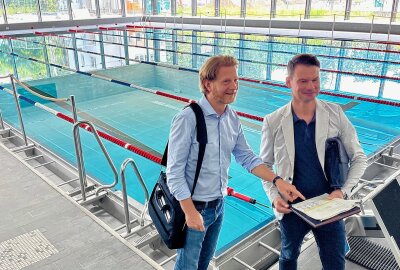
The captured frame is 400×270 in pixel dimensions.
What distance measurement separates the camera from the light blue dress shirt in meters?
1.56

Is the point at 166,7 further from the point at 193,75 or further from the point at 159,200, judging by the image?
the point at 159,200

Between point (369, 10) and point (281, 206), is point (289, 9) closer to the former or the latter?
point (369, 10)

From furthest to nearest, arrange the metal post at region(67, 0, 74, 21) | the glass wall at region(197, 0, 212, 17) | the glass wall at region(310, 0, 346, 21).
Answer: the glass wall at region(197, 0, 212, 17), the metal post at region(67, 0, 74, 21), the glass wall at region(310, 0, 346, 21)

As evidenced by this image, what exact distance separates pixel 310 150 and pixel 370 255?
128 cm

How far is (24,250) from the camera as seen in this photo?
8.03ft

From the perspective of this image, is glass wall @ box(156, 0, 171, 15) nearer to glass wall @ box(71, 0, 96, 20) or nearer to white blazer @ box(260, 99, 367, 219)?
glass wall @ box(71, 0, 96, 20)

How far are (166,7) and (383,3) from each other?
1351cm

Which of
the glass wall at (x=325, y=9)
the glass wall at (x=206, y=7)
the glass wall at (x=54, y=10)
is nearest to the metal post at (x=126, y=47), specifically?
the glass wall at (x=54, y=10)

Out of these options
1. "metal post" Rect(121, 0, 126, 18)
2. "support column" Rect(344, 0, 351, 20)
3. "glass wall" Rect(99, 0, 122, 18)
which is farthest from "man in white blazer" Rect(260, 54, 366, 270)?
"metal post" Rect(121, 0, 126, 18)

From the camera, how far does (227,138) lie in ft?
5.64

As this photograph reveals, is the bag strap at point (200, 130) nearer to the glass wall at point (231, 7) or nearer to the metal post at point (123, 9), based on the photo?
the glass wall at point (231, 7)

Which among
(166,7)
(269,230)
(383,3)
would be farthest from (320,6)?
(269,230)

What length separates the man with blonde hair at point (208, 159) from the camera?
1561mm

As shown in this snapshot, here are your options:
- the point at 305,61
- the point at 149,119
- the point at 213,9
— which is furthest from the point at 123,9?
the point at 305,61
